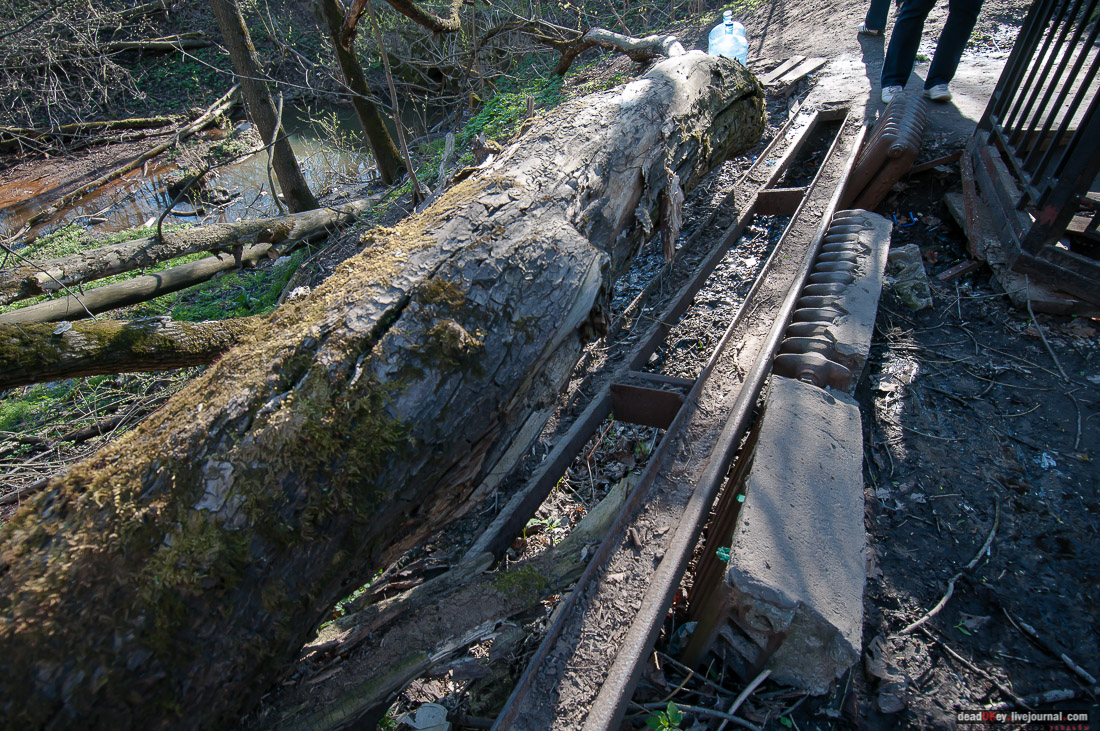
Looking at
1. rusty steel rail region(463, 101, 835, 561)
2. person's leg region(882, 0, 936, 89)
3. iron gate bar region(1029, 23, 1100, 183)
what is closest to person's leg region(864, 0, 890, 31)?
person's leg region(882, 0, 936, 89)

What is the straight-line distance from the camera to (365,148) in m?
9.08

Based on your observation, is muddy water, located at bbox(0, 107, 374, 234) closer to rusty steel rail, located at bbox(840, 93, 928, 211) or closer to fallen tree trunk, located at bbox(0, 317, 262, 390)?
fallen tree trunk, located at bbox(0, 317, 262, 390)

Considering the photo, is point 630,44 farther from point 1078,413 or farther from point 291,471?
point 291,471

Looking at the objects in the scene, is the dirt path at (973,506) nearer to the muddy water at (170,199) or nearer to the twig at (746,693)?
the twig at (746,693)

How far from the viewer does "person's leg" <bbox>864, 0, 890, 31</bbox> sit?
5.85 metres

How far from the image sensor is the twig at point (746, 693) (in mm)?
1423

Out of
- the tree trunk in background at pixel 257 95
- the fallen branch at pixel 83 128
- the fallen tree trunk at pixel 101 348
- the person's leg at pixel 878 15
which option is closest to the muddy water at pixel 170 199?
the fallen branch at pixel 83 128

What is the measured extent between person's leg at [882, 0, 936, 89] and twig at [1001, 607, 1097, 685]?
4498mm

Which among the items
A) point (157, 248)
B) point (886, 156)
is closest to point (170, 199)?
point (157, 248)

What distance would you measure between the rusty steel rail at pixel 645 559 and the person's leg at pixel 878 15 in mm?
5693

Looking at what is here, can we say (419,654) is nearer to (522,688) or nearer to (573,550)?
(522,688)

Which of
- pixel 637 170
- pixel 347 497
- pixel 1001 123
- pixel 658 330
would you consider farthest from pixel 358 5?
pixel 1001 123

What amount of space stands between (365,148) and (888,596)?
9766 millimetres

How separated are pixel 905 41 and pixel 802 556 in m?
4.91
